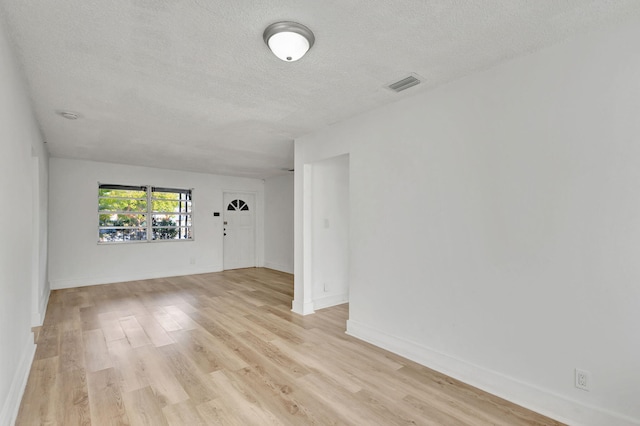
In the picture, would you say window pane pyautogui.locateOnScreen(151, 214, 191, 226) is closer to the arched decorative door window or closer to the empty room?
the arched decorative door window

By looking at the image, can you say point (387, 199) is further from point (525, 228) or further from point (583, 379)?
point (583, 379)

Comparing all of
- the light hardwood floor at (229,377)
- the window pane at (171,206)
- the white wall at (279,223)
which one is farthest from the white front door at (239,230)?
the light hardwood floor at (229,377)

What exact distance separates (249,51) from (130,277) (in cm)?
587

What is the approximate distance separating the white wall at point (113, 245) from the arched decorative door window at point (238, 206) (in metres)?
0.35

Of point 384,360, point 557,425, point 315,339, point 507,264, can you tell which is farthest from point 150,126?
point 557,425

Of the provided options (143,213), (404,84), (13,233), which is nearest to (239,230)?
(143,213)

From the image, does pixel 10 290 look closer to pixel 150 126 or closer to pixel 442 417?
pixel 150 126

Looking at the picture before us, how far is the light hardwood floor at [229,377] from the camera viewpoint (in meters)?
1.97

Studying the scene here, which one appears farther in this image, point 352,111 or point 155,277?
point 155,277

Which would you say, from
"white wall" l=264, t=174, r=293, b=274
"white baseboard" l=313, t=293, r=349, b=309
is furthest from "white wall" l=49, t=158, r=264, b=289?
"white baseboard" l=313, t=293, r=349, b=309

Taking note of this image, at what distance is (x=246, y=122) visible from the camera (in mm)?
3537

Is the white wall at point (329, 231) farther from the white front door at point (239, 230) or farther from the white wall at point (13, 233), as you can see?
the white front door at point (239, 230)

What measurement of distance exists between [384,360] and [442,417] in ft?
2.69

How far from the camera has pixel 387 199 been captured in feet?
9.92
